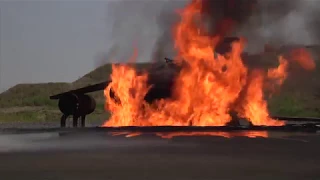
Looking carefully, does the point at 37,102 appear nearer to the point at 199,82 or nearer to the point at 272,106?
the point at 272,106

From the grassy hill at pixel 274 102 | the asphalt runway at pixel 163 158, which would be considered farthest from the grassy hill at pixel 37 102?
the asphalt runway at pixel 163 158

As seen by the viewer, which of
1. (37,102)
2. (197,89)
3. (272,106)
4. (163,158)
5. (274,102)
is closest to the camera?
(163,158)

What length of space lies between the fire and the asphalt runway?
5953mm

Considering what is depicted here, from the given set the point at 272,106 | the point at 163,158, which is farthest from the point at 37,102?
the point at 163,158

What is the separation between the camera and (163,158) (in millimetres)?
12562

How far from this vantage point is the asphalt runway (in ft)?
31.9

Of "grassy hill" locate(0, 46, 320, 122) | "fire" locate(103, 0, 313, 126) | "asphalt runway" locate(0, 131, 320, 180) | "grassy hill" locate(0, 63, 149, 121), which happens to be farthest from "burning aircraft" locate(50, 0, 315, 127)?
"asphalt runway" locate(0, 131, 320, 180)

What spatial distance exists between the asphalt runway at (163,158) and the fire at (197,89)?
5953 millimetres

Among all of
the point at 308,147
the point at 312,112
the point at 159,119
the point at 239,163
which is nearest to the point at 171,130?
the point at 159,119

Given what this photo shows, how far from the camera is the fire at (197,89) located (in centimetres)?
2486

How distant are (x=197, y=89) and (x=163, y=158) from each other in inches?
503

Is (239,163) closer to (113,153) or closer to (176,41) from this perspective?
(113,153)

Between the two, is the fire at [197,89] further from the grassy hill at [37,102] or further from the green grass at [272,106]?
the green grass at [272,106]

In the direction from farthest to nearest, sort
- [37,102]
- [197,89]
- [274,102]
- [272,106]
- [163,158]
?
[37,102] < [274,102] < [272,106] < [197,89] < [163,158]
